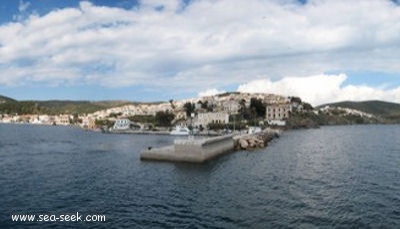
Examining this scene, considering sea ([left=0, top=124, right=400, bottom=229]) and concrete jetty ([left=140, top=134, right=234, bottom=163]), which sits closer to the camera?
sea ([left=0, top=124, right=400, bottom=229])

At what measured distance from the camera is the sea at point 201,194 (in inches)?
1188

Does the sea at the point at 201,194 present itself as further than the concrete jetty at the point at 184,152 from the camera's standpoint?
No

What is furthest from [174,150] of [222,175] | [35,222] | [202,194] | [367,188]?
[35,222]

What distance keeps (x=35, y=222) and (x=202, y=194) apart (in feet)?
53.1

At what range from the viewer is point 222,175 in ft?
172

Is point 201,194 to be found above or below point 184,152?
below

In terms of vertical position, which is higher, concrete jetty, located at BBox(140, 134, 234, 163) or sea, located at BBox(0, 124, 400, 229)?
concrete jetty, located at BBox(140, 134, 234, 163)

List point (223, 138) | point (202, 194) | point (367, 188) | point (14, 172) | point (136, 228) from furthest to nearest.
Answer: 1. point (223, 138)
2. point (14, 172)
3. point (367, 188)
4. point (202, 194)
5. point (136, 228)

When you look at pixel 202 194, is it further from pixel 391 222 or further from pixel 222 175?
pixel 391 222

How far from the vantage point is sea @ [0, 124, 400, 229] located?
99.0 ft

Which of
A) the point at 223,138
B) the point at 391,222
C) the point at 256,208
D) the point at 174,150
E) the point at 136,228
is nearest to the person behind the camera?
the point at 136,228

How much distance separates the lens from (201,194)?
40.0m

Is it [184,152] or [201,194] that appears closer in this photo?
[201,194]

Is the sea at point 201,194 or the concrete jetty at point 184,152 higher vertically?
the concrete jetty at point 184,152
